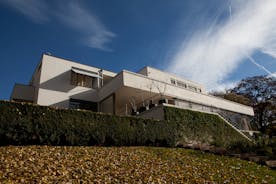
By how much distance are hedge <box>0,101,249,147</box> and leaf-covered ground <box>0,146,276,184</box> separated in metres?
0.74

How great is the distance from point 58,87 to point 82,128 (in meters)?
11.7

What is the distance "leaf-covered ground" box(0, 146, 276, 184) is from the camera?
5723 millimetres

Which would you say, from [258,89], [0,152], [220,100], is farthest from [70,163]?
[258,89]

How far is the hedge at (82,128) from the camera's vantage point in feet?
28.8

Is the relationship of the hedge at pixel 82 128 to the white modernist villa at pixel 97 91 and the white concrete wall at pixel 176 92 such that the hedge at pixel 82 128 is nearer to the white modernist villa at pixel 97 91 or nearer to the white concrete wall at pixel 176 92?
the white modernist villa at pixel 97 91

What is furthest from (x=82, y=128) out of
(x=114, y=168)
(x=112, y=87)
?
(x=112, y=87)

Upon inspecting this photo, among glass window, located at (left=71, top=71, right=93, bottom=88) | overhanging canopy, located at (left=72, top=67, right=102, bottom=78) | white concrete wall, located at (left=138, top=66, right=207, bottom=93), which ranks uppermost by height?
white concrete wall, located at (left=138, top=66, right=207, bottom=93)

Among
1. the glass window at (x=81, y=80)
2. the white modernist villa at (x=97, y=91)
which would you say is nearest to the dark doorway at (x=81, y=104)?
the white modernist villa at (x=97, y=91)

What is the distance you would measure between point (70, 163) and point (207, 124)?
13.5m

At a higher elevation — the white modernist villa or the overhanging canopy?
the overhanging canopy

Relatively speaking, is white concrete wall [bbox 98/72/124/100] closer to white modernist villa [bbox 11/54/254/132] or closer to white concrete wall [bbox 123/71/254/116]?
white modernist villa [bbox 11/54/254/132]

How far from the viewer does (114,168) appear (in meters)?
6.90

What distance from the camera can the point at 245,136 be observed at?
2002 centimetres

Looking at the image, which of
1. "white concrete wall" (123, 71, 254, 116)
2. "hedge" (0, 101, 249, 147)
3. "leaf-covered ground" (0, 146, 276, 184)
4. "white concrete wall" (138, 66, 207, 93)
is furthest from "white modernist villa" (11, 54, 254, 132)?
"leaf-covered ground" (0, 146, 276, 184)
